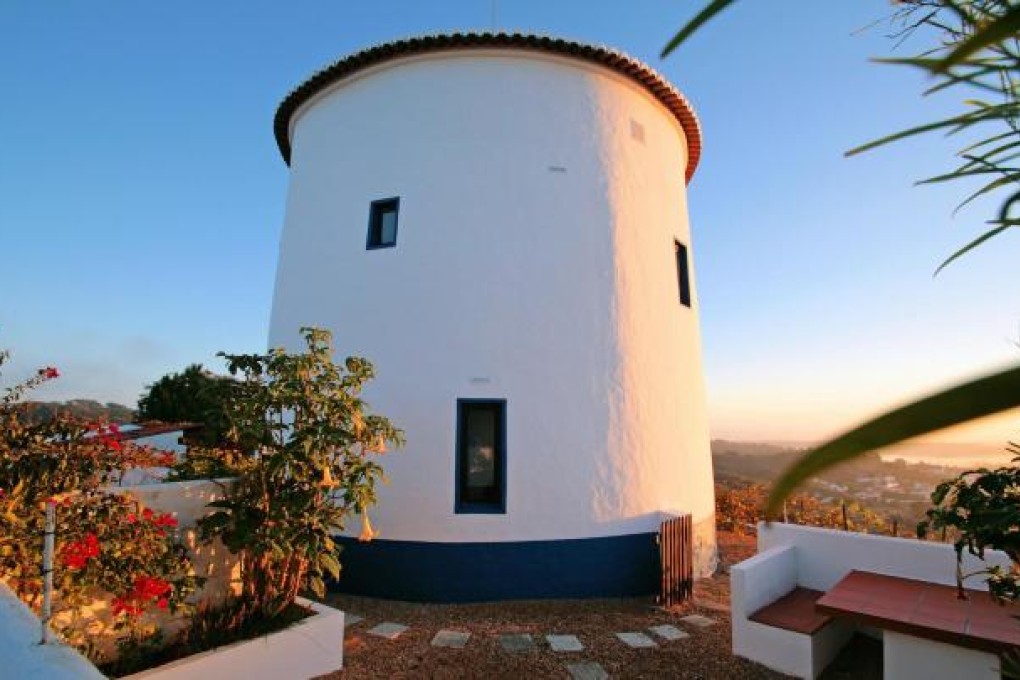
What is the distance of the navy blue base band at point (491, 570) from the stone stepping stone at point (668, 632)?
3.37 ft

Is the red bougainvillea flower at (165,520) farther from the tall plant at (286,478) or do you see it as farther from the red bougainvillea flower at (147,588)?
the red bougainvillea flower at (147,588)

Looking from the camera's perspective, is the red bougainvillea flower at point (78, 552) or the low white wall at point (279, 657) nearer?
the red bougainvillea flower at point (78, 552)

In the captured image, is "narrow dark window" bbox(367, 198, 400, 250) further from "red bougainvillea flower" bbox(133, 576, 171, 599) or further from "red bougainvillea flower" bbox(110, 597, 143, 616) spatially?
"red bougainvillea flower" bbox(110, 597, 143, 616)

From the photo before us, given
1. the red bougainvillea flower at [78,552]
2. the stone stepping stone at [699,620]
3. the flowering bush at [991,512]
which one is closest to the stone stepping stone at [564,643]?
the stone stepping stone at [699,620]

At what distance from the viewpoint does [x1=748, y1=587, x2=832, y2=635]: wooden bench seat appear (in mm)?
5301

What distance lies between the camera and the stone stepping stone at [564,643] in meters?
5.69

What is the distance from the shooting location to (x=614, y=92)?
882cm

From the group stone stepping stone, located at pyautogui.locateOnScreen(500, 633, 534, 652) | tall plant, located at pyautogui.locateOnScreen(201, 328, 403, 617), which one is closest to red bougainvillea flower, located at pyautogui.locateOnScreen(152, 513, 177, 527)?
tall plant, located at pyautogui.locateOnScreen(201, 328, 403, 617)

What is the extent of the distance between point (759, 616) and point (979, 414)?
6.20 meters

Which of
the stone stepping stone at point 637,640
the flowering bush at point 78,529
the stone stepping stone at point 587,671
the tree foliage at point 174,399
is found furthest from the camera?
the tree foliage at point 174,399

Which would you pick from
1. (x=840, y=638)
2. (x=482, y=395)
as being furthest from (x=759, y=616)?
(x=482, y=395)

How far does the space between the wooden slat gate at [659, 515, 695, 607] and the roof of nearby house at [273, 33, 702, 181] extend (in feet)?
21.9

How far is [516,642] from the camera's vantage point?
5.82m

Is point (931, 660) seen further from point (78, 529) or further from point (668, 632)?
point (78, 529)
